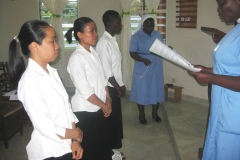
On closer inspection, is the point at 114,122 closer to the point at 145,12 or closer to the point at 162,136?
the point at 162,136

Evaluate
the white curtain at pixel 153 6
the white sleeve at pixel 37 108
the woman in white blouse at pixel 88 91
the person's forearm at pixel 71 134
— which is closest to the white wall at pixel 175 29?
the white curtain at pixel 153 6

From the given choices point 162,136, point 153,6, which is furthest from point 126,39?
point 162,136

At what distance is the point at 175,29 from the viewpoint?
4.27m

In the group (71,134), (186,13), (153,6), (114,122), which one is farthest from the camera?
(153,6)

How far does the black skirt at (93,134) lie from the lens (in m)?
1.85

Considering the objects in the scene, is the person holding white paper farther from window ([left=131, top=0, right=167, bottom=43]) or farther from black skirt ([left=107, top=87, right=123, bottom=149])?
window ([left=131, top=0, right=167, bottom=43])

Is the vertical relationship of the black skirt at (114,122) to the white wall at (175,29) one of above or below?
below

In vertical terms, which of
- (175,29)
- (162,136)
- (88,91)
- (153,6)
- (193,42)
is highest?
(153,6)

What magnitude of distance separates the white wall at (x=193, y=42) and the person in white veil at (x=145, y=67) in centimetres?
101

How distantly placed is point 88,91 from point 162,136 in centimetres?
167

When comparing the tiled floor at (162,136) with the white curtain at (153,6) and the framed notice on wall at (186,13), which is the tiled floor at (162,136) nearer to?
the framed notice on wall at (186,13)

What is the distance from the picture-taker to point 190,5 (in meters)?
3.93

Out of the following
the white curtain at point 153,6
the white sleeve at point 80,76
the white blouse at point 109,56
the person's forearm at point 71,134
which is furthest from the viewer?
the white curtain at point 153,6

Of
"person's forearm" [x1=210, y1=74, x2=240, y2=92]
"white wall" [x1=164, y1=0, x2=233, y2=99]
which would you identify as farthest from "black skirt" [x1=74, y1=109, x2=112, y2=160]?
"white wall" [x1=164, y1=0, x2=233, y2=99]
